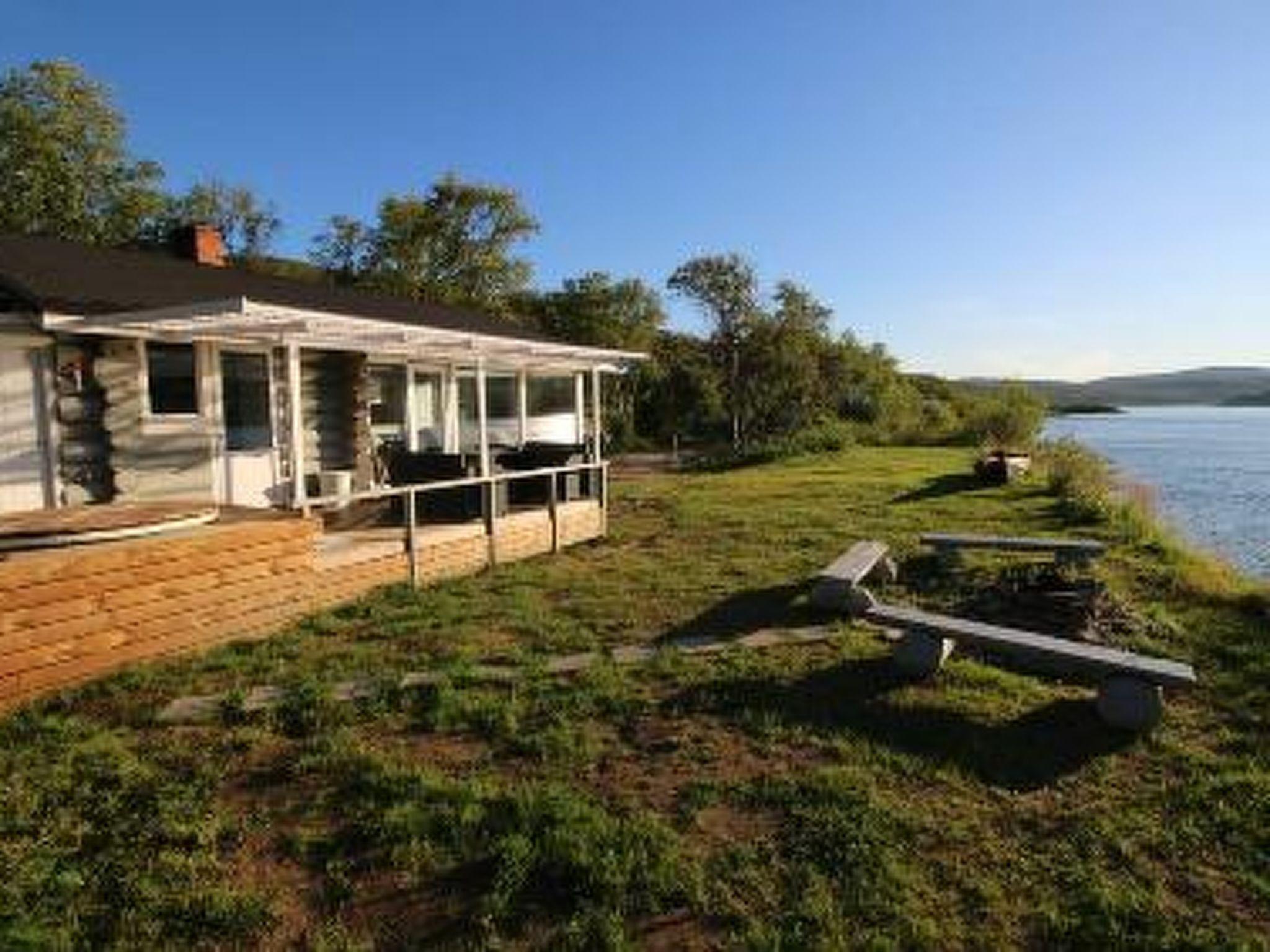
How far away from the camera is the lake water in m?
16.7

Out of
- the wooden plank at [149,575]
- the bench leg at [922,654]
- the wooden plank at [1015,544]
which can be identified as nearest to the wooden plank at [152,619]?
the wooden plank at [149,575]

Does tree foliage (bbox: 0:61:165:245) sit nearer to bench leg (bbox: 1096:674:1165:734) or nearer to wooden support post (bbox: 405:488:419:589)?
wooden support post (bbox: 405:488:419:589)

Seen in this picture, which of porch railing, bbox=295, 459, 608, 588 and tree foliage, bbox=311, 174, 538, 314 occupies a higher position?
tree foliage, bbox=311, 174, 538, 314

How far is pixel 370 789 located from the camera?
4887 mm

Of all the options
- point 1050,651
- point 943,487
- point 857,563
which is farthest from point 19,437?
point 943,487

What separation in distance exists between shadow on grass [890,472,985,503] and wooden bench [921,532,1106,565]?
642 centimetres

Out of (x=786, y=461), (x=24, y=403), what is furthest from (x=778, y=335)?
(x=24, y=403)

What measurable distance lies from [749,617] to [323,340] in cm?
633

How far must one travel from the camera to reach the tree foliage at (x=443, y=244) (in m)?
36.3

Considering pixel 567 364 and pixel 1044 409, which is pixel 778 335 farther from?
pixel 567 364

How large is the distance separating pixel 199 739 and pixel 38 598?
162 centimetres

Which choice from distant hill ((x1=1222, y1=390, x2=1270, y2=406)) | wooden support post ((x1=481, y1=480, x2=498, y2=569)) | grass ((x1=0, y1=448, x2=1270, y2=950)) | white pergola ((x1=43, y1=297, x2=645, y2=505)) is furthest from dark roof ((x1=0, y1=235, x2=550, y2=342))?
distant hill ((x1=1222, y1=390, x2=1270, y2=406))

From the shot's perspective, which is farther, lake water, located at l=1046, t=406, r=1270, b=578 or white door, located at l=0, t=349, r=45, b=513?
lake water, located at l=1046, t=406, r=1270, b=578

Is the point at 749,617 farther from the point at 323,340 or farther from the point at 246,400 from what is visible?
the point at 246,400
